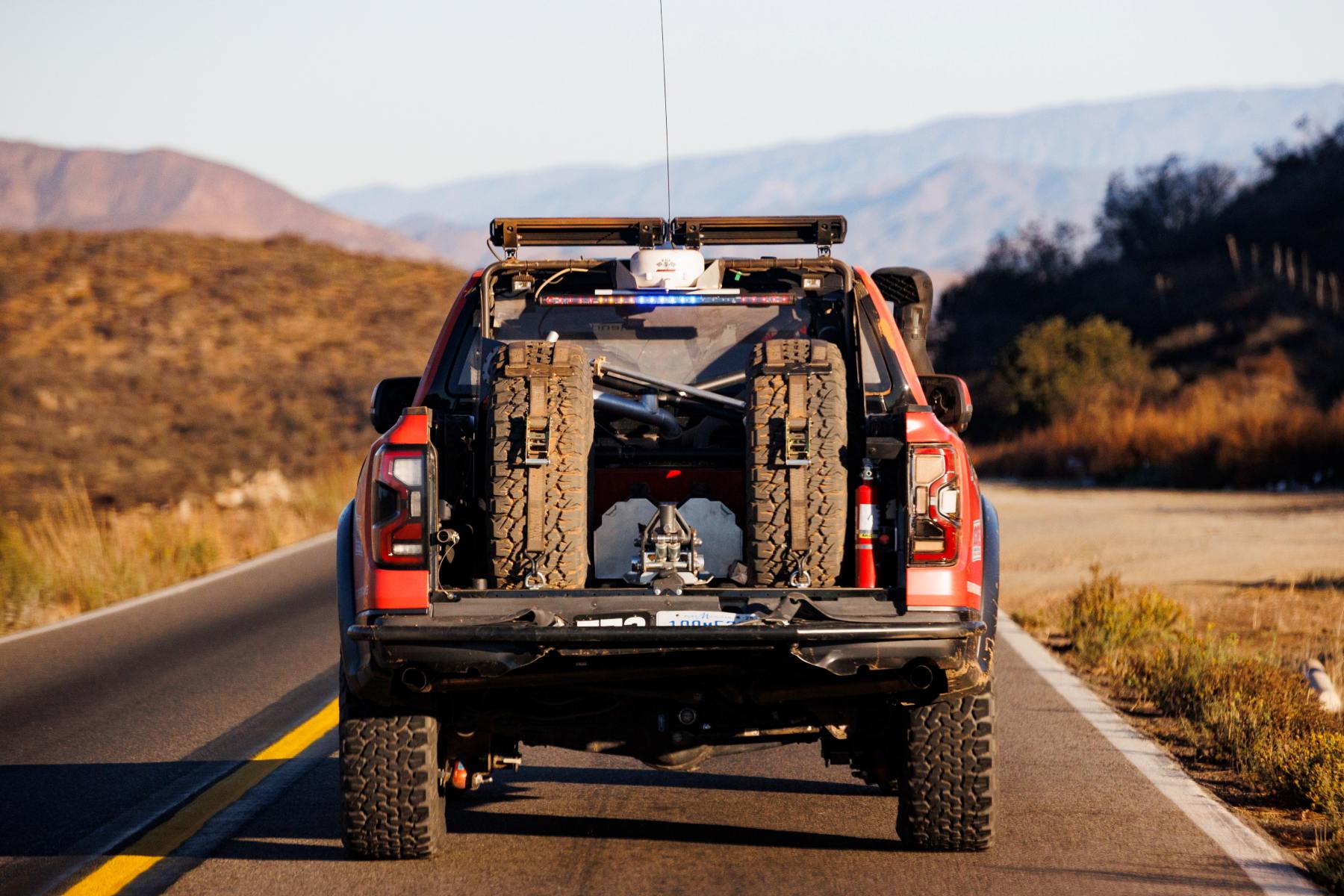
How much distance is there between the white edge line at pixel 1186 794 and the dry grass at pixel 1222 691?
0.15m

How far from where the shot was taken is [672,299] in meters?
7.38

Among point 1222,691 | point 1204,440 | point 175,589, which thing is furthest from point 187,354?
point 1222,691

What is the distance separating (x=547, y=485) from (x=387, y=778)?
114 cm

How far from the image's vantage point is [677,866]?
637cm

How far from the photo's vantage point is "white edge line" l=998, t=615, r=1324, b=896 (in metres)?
6.11

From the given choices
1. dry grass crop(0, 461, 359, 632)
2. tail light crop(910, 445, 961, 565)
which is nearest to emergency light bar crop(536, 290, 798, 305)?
tail light crop(910, 445, 961, 565)

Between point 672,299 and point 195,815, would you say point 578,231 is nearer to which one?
point 672,299

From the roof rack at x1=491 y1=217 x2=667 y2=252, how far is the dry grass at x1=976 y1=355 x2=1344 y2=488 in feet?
67.3

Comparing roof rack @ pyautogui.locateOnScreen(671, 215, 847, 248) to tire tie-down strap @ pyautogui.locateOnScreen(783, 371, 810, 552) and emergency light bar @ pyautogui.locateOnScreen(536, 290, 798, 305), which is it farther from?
tire tie-down strap @ pyautogui.locateOnScreen(783, 371, 810, 552)

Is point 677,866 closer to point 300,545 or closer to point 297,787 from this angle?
point 297,787

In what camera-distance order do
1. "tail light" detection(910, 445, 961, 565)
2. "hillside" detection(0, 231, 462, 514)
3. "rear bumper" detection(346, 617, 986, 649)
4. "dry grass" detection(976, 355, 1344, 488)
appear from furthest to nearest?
"hillside" detection(0, 231, 462, 514) < "dry grass" detection(976, 355, 1344, 488) < "tail light" detection(910, 445, 961, 565) < "rear bumper" detection(346, 617, 986, 649)

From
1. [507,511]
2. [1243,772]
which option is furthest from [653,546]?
[1243,772]

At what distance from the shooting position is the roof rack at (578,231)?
7438mm

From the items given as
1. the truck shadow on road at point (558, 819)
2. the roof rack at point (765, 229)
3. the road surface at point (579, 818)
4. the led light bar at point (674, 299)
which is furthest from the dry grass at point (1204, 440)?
the led light bar at point (674, 299)
